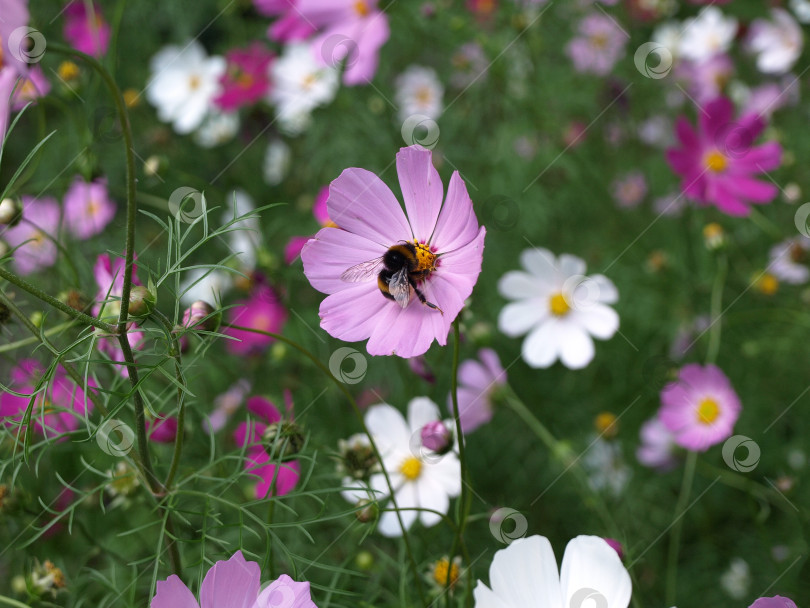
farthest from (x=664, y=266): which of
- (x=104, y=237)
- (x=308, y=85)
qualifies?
(x=104, y=237)

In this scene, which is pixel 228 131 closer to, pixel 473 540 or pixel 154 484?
pixel 473 540

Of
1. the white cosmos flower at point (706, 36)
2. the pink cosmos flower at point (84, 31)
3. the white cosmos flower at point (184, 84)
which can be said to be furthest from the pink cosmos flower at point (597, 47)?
the pink cosmos flower at point (84, 31)

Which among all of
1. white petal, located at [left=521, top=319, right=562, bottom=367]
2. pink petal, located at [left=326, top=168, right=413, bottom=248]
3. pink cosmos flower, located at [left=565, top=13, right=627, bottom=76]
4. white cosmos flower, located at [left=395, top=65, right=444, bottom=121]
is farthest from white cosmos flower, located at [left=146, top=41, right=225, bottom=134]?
pink petal, located at [left=326, top=168, right=413, bottom=248]

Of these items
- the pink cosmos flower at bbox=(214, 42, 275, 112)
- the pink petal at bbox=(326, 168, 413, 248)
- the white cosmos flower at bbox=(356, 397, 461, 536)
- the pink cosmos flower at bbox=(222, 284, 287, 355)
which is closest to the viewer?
the pink petal at bbox=(326, 168, 413, 248)

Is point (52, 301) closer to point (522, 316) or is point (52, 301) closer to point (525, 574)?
point (525, 574)

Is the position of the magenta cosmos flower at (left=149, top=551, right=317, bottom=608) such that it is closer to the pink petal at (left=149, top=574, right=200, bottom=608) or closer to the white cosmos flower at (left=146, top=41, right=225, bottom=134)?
the pink petal at (left=149, top=574, right=200, bottom=608)

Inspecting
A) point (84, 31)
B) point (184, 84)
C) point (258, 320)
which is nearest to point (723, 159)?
point (258, 320)
